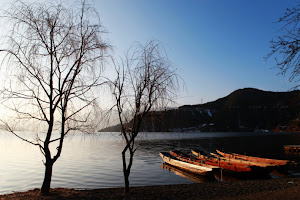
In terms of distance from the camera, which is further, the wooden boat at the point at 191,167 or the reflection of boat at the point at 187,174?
the reflection of boat at the point at 187,174

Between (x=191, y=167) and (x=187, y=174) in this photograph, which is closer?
(x=191, y=167)

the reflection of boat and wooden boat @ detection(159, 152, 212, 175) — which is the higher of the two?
Result: wooden boat @ detection(159, 152, 212, 175)

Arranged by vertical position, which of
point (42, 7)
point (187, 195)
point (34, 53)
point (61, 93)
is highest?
point (42, 7)

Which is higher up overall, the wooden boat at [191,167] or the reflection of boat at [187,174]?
the wooden boat at [191,167]

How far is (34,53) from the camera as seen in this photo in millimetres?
10305

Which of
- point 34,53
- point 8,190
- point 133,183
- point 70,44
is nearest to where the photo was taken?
point 34,53

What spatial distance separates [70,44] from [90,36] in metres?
1.04

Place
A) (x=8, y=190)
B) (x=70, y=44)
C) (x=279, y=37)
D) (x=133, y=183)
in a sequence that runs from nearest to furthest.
Result: (x=279, y=37) → (x=70, y=44) → (x=8, y=190) → (x=133, y=183)

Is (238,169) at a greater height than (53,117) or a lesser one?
lesser

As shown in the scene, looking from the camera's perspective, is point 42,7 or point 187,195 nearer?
point 42,7

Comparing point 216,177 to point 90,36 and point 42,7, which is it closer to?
point 90,36

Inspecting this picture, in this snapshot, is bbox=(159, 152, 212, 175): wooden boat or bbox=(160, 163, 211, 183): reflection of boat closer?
bbox=(159, 152, 212, 175): wooden boat

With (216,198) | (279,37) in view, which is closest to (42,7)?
(279,37)

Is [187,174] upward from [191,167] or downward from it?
downward
